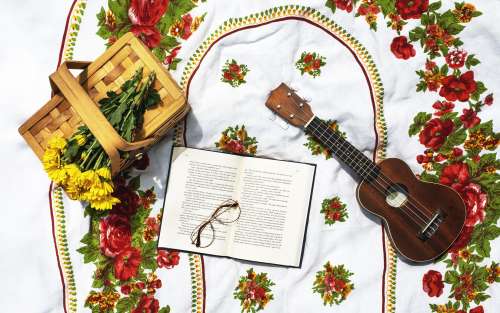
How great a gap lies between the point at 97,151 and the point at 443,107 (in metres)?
0.86

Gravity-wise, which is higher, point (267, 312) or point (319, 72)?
point (319, 72)

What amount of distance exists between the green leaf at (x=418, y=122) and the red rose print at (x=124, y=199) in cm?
75

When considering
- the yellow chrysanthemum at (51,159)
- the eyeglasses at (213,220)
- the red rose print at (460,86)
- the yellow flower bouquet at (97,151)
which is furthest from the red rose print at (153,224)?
the red rose print at (460,86)

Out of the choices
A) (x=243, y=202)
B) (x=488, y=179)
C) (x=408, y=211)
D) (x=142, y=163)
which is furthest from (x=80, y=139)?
(x=488, y=179)

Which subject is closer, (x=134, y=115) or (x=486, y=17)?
(x=134, y=115)

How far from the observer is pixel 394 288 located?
1.18m

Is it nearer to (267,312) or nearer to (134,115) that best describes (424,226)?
(267,312)

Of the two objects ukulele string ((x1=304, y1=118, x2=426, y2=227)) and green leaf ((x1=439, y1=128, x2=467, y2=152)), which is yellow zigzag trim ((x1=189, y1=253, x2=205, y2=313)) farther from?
green leaf ((x1=439, y1=128, x2=467, y2=152))

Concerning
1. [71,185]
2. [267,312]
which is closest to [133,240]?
[71,185]

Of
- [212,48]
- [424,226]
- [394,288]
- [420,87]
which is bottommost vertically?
[394,288]

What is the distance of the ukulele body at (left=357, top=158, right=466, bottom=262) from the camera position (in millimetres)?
1129

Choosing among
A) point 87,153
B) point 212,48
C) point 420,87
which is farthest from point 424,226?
point 87,153

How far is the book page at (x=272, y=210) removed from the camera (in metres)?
1.18

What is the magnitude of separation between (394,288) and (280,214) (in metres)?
0.36
